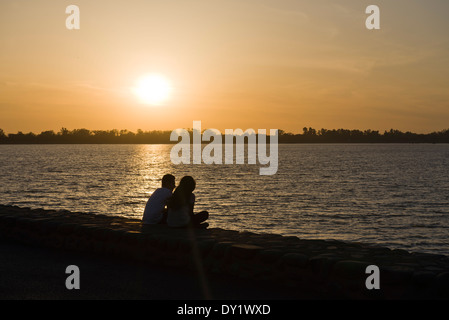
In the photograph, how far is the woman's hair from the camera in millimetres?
10484

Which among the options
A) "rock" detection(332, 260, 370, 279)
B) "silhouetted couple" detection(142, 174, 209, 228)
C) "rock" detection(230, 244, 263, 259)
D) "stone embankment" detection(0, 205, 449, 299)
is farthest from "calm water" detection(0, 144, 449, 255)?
"rock" detection(332, 260, 370, 279)

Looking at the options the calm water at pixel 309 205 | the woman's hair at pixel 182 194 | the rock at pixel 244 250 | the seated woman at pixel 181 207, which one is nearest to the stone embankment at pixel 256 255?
the rock at pixel 244 250

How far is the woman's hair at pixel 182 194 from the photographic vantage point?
10.5 metres

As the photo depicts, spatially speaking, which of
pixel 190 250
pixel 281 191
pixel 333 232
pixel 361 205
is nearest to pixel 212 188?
pixel 281 191

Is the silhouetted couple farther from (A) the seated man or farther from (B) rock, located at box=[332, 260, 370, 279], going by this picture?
(B) rock, located at box=[332, 260, 370, 279]

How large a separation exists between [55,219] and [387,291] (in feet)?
24.5

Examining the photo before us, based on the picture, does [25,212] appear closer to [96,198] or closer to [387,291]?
[387,291]

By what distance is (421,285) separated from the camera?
6418 mm

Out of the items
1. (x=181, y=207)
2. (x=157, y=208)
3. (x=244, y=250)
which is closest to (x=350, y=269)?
(x=244, y=250)

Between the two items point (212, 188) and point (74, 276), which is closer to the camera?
point (74, 276)

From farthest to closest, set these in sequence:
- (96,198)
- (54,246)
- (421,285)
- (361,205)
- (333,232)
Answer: (96,198)
(361,205)
(333,232)
(54,246)
(421,285)

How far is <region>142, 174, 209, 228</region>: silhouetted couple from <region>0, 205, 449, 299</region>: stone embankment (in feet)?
0.87

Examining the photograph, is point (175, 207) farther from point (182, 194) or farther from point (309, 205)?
point (309, 205)

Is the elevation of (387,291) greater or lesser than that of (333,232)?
greater
